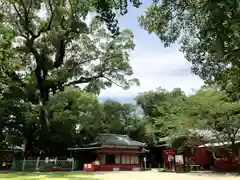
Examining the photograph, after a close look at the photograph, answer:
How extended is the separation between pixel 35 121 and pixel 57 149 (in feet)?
13.6

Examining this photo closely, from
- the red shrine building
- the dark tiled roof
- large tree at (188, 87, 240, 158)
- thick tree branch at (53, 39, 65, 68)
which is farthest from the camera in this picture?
thick tree branch at (53, 39, 65, 68)

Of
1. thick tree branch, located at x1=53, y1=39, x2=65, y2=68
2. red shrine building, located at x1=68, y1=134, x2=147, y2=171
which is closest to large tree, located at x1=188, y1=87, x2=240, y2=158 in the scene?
red shrine building, located at x1=68, y1=134, x2=147, y2=171

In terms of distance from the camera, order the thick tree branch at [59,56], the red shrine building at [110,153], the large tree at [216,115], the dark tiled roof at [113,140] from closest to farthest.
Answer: the large tree at [216,115] → the red shrine building at [110,153] → the dark tiled roof at [113,140] → the thick tree branch at [59,56]

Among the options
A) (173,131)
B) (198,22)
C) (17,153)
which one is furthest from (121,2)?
(17,153)

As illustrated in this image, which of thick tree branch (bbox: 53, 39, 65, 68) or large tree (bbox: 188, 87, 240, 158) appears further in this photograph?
thick tree branch (bbox: 53, 39, 65, 68)

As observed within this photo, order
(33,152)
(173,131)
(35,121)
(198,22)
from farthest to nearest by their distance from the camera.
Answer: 1. (33,152)
2. (35,121)
3. (173,131)
4. (198,22)

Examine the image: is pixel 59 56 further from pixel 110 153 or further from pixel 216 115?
pixel 216 115

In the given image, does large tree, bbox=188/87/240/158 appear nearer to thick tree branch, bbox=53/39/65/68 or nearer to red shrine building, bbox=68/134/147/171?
red shrine building, bbox=68/134/147/171

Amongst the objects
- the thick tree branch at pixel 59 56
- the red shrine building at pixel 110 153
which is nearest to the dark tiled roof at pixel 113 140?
the red shrine building at pixel 110 153

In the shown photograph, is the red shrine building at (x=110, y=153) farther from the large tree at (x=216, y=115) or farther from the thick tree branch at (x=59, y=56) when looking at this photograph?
the large tree at (x=216, y=115)

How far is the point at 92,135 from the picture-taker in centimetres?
3173

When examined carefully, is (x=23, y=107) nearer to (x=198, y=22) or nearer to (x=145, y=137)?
(x=145, y=137)

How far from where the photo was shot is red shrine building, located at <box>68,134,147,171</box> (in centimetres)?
2952

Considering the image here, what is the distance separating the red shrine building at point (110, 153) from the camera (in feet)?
96.8
